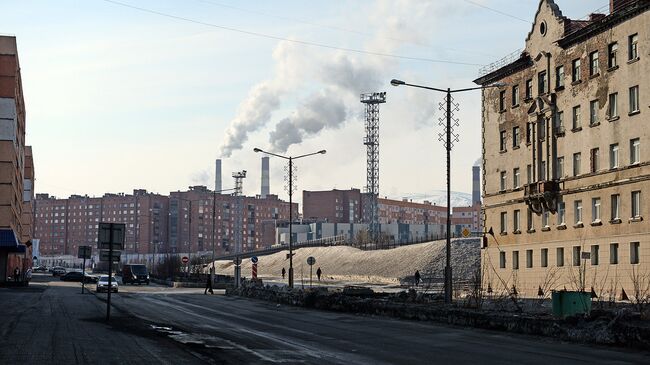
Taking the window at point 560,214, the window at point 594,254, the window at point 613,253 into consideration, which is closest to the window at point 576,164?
the window at point 560,214

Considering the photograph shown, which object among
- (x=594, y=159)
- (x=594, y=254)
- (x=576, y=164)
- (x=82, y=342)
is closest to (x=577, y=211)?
(x=576, y=164)

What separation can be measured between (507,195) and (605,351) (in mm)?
48657

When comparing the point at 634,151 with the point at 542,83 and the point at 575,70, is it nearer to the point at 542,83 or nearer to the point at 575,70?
the point at 575,70

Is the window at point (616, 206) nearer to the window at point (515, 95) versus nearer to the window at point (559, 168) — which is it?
the window at point (559, 168)

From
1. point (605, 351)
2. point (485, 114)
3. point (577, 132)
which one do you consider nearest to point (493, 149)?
point (485, 114)

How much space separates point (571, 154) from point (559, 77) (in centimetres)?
593

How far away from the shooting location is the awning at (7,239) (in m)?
71.2

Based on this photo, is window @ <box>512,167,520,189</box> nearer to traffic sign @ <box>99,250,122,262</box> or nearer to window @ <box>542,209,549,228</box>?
window @ <box>542,209,549,228</box>

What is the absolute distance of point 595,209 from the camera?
54500 millimetres

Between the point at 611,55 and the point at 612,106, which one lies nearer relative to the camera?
the point at 612,106

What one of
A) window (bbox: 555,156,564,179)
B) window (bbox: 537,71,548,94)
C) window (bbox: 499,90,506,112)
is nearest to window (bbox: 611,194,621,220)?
window (bbox: 555,156,564,179)

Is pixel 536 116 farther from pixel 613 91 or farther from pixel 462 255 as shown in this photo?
pixel 462 255

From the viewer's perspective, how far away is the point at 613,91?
172 feet

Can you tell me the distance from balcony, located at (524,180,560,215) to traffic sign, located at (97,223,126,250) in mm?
38427
